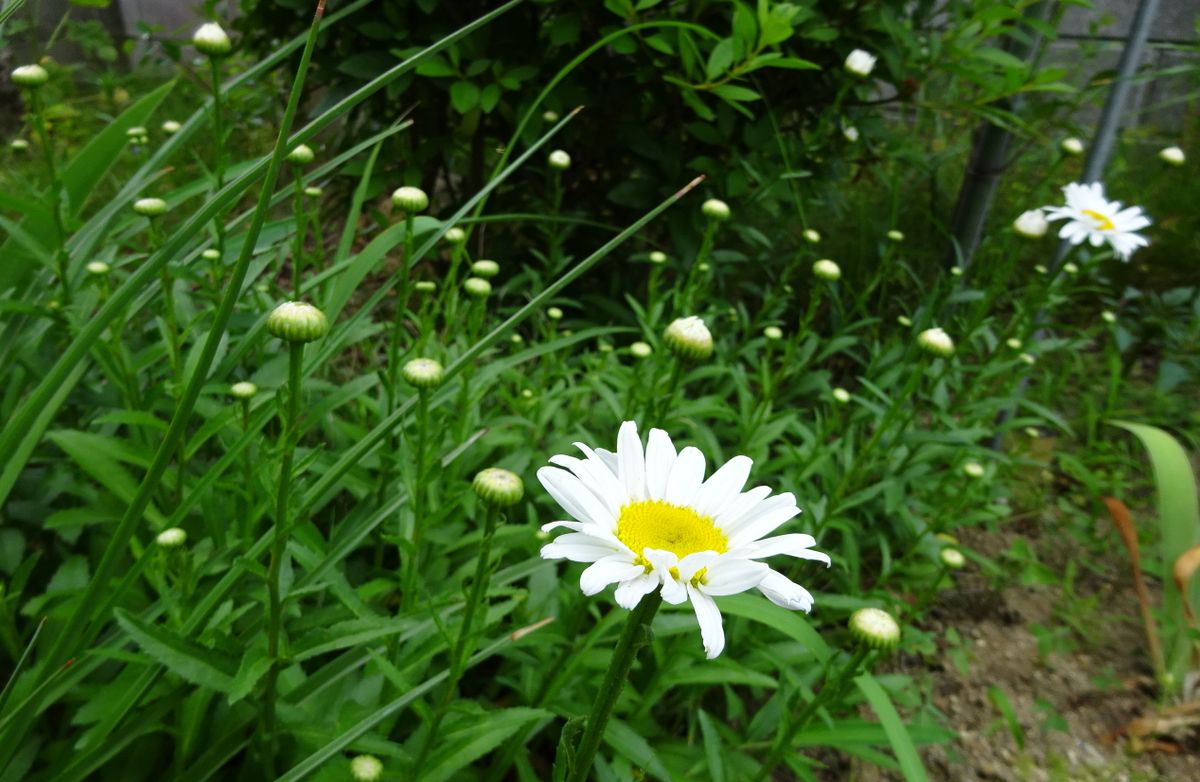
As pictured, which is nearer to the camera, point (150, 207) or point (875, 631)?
point (875, 631)

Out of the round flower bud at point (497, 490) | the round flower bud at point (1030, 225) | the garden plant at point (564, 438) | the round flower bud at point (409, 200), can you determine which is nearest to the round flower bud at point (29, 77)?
the garden plant at point (564, 438)

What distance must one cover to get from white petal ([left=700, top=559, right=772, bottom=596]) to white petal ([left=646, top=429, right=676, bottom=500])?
133mm

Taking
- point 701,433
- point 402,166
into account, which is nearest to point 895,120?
point 402,166

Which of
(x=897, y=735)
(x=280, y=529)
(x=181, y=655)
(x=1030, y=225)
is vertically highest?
(x=280, y=529)

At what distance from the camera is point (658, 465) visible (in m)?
0.78

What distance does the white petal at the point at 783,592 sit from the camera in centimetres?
62

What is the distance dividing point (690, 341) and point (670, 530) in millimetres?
290

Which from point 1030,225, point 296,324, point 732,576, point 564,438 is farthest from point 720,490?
point 1030,225

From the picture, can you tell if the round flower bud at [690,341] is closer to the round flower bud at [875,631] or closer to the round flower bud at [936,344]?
the round flower bud at [875,631]

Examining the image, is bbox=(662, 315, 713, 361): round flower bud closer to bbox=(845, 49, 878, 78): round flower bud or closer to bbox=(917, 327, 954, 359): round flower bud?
bbox=(917, 327, 954, 359): round flower bud

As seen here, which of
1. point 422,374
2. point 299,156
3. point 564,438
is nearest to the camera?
point 422,374

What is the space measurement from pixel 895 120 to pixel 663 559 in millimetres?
4078

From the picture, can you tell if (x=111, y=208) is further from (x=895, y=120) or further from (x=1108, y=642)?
(x=895, y=120)

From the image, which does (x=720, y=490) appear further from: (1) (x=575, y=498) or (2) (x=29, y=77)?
(2) (x=29, y=77)
